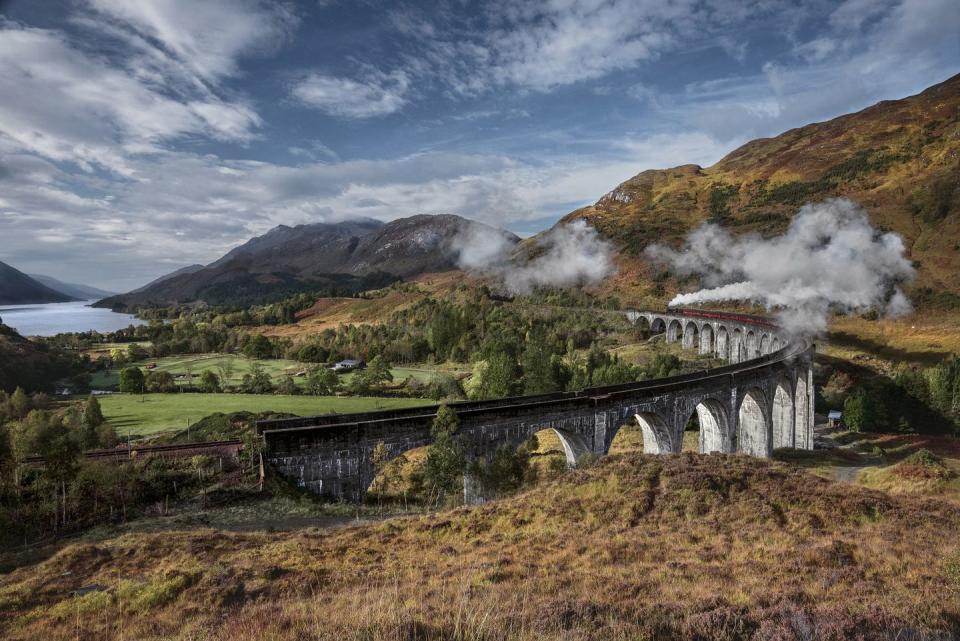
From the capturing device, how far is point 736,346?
236 ft

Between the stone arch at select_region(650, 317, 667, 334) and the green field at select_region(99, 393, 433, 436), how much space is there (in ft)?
196

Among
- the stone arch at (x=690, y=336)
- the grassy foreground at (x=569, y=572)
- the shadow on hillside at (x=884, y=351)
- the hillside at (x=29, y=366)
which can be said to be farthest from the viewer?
the stone arch at (x=690, y=336)

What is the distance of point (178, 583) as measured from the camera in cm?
1196

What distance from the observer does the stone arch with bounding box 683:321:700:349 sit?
285 feet

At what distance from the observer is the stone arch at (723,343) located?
7438cm

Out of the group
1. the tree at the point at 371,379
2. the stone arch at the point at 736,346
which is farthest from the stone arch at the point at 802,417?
the tree at the point at 371,379

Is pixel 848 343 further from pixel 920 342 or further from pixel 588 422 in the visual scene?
pixel 588 422

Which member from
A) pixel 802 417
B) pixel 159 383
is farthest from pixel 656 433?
pixel 159 383

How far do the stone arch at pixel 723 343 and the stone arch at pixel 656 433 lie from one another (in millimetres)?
49481

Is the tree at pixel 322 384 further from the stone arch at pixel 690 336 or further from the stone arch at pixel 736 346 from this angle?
the stone arch at pixel 690 336

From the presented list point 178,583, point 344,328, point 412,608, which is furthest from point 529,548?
point 344,328

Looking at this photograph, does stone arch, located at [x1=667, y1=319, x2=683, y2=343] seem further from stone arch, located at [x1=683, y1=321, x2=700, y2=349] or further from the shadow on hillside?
the shadow on hillside

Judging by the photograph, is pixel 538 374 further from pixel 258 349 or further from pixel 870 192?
pixel 870 192

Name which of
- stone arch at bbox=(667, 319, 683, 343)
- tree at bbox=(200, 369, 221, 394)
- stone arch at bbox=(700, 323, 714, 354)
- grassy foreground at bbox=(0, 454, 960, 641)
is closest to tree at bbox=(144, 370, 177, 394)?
tree at bbox=(200, 369, 221, 394)
